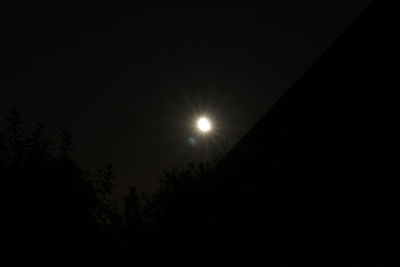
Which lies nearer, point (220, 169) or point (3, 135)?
point (220, 169)

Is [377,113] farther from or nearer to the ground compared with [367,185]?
farther from the ground

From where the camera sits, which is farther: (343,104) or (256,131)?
(256,131)

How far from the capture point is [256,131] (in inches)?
144

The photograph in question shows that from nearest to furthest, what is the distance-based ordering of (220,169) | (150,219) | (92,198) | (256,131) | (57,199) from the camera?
1. (256,131)
2. (220,169)
3. (57,199)
4. (92,198)
5. (150,219)

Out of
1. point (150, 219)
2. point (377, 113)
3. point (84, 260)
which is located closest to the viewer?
point (377, 113)

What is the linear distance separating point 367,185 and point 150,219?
8021 millimetres

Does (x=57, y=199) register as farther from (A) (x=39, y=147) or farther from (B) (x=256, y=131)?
(B) (x=256, y=131)

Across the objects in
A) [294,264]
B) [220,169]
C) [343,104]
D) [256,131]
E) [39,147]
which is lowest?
[294,264]

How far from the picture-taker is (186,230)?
6.55 metres

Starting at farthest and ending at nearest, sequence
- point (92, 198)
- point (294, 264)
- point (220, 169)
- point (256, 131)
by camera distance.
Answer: point (92, 198) → point (220, 169) → point (256, 131) → point (294, 264)

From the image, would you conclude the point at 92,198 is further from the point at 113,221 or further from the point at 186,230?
the point at 186,230

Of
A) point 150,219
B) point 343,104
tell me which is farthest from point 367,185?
point 150,219

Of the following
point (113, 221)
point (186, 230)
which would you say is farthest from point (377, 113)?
point (113, 221)

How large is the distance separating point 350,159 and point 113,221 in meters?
7.22
